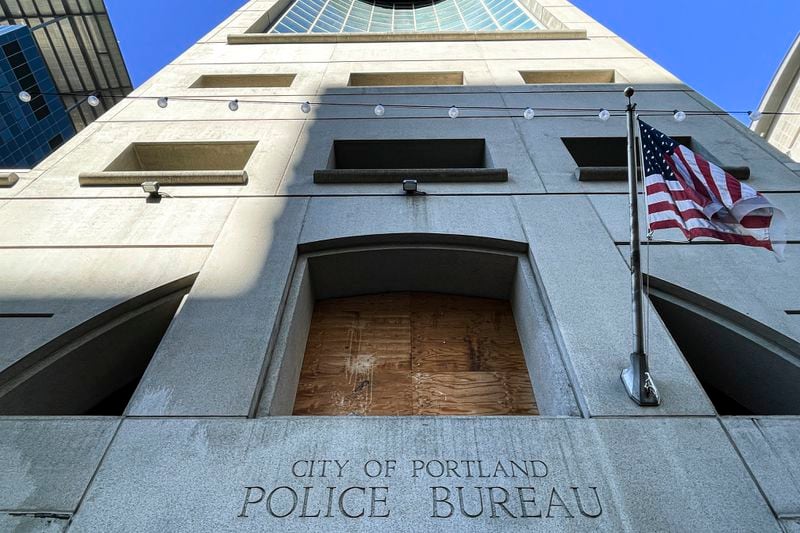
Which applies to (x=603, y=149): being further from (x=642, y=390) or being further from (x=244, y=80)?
(x=244, y=80)

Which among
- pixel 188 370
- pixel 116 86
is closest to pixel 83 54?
pixel 116 86

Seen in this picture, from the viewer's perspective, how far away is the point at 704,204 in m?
4.93

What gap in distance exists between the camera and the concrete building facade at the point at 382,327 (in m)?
4.07

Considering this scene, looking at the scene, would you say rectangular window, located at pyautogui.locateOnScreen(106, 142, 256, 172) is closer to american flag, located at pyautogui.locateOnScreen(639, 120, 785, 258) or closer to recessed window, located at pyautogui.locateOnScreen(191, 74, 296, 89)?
recessed window, located at pyautogui.locateOnScreen(191, 74, 296, 89)

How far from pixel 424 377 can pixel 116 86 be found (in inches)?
1410

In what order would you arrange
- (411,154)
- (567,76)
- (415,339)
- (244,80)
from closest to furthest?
(415,339)
(411,154)
(567,76)
(244,80)

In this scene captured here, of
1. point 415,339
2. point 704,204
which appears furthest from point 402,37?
point 704,204

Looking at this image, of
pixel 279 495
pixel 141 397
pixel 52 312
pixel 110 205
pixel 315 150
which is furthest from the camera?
pixel 315 150

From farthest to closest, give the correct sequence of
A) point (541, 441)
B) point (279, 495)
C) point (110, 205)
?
point (110, 205) < point (541, 441) < point (279, 495)

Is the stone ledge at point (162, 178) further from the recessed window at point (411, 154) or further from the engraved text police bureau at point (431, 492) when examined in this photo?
the engraved text police bureau at point (431, 492)

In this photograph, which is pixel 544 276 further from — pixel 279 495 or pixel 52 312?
pixel 52 312

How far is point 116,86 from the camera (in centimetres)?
3256

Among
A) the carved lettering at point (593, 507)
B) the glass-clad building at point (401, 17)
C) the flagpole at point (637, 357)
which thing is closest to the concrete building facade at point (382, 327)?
the carved lettering at point (593, 507)

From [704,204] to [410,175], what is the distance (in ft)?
15.7
